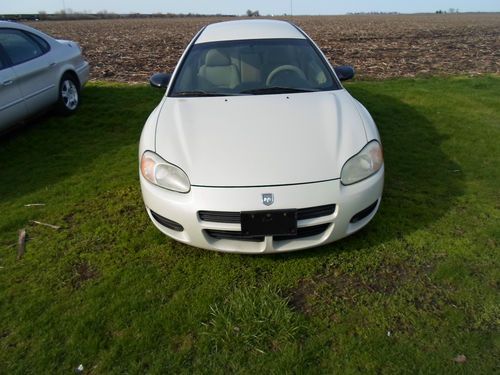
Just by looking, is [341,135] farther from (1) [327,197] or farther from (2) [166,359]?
(2) [166,359]

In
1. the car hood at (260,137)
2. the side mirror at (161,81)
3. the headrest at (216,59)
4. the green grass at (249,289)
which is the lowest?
the green grass at (249,289)

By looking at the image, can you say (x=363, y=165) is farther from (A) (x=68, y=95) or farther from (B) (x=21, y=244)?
(A) (x=68, y=95)

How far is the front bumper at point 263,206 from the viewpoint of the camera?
235cm

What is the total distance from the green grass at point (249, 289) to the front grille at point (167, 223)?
26 centimetres

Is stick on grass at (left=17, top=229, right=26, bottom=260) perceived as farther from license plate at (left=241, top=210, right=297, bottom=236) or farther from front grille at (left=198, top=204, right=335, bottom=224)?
license plate at (left=241, top=210, right=297, bottom=236)

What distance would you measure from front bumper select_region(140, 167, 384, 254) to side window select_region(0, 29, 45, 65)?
3.70 meters

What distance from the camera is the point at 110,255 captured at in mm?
2830

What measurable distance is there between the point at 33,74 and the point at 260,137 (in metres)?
3.92

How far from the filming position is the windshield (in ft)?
11.1

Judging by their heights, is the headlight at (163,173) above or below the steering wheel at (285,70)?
below

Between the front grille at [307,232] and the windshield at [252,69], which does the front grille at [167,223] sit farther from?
A: the windshield at [252,69]

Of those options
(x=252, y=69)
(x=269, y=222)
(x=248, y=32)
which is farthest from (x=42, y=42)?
(x=269, y=222)

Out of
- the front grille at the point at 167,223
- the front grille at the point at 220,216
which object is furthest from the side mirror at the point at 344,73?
the front grille at the point at 167,223

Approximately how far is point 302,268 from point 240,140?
96 cm
